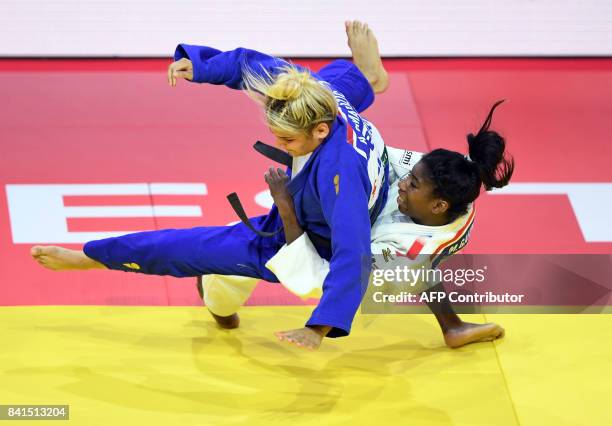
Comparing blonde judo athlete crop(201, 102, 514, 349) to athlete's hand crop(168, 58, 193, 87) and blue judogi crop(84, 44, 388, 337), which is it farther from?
athlete's hand crop(168, 58, 193, 87)

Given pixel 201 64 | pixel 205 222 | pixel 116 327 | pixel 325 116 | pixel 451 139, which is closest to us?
pixel 325 116

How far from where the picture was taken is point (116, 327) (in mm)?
3980

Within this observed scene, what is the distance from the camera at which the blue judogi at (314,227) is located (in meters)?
3.05

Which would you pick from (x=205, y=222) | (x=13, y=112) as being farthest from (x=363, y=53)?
(x=13, y=112)

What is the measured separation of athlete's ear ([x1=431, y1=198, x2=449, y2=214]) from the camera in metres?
3.50

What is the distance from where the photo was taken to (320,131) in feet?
10.6

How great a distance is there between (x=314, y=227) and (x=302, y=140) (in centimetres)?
38

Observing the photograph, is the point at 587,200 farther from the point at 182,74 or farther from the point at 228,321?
the point at 182,74

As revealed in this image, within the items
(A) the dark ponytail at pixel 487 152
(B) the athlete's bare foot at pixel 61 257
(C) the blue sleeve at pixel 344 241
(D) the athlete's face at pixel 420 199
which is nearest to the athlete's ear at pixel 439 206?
(D) the athlete's face at pixel 420 199

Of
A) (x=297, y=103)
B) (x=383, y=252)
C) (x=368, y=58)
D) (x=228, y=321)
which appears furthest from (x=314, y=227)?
(x=368, y=58)

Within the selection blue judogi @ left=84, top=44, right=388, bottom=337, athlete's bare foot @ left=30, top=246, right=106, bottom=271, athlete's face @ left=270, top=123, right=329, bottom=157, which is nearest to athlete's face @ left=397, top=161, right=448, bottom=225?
blue judogi @ left=84, top=44, right=388, bottom=337

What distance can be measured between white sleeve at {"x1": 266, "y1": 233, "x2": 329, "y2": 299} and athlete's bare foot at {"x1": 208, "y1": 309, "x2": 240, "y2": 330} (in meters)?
0.66

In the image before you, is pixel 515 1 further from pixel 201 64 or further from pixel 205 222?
pixel 201 64

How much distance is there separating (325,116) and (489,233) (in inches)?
73.9
